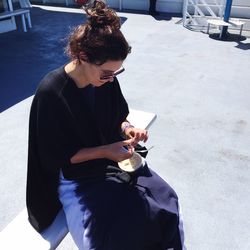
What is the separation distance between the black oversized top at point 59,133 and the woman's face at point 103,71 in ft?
0.30

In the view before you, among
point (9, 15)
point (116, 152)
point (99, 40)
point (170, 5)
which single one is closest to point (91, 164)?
point (116, 152)

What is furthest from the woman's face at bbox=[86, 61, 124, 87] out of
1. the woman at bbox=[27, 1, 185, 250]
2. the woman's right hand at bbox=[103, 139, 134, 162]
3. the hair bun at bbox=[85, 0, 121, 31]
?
the woman's right hand at bbox=[103, 139, 134, 162]

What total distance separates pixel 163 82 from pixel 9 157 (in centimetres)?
243

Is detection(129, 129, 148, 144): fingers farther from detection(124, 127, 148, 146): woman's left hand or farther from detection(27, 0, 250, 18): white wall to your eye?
detection(27, 0, 250, 18): white wall

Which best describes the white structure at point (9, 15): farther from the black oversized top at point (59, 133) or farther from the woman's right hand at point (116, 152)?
the woman's right hand at point (116, 152)

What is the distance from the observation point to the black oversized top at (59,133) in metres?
1.38

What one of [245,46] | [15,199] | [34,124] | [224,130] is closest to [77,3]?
[245,46]

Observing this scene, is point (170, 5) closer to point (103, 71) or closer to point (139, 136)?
point (139, 136)

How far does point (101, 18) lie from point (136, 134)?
649 mm

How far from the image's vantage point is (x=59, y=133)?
1.39 metres

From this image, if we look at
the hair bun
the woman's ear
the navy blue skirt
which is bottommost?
the navy blue skirt

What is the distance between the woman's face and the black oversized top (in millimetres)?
90

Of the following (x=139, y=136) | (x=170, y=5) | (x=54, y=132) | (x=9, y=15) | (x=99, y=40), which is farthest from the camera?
(x=170, y=5)

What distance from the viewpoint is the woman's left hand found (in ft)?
5.50
